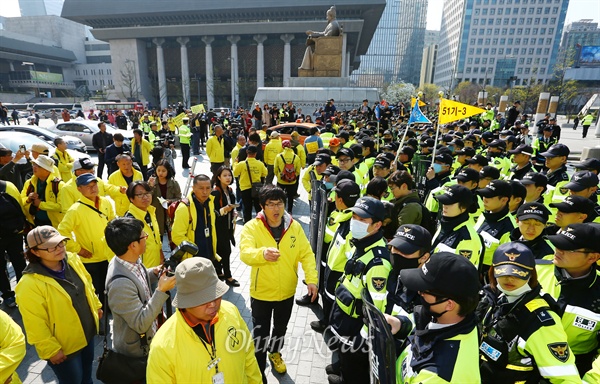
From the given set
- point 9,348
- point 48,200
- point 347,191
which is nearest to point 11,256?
point 48,200

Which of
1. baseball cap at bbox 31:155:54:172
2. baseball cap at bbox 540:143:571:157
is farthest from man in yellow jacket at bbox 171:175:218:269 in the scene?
baseball cap at bbox 540:143:571:157

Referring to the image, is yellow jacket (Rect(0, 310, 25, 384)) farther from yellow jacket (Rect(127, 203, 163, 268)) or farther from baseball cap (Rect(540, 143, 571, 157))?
baseball cap (Rect(540, 143, 571, 157))

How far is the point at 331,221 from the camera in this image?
4.59m

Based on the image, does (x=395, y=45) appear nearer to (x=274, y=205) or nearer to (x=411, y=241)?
(x=274, y=205)

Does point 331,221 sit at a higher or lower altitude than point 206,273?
lower

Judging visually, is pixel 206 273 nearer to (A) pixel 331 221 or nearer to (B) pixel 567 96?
(A) pixel 331 221

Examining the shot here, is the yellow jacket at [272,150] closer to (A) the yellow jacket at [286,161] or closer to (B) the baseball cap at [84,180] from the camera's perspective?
(A) the yellow jacket at [286,161]

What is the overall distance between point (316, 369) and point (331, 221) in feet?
6.05

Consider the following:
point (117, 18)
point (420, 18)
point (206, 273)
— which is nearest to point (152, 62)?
point (117, 18)

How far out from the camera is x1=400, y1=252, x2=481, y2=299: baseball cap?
5.89 ft

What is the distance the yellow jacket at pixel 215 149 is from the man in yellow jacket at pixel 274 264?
7039 mm

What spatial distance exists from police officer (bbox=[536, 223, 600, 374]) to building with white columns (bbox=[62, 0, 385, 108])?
193 feet

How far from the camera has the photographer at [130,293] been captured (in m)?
2.63

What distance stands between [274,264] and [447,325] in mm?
1904
